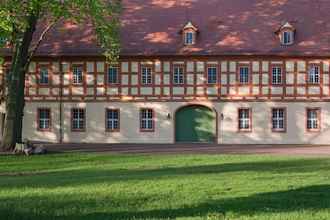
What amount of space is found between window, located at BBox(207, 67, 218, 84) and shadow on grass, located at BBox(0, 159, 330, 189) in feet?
51.4

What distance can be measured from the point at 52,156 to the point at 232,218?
19.9m

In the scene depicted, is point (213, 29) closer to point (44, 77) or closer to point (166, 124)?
point (166, 124)

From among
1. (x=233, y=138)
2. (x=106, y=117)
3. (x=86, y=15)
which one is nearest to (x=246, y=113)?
(x=233, y=138)

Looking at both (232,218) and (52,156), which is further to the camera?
(52,156)

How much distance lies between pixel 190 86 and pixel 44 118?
30.9ft

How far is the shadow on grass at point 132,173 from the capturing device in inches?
685

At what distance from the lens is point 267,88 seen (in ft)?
132

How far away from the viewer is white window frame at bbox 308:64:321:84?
4003 cm

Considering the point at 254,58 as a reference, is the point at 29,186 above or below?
below

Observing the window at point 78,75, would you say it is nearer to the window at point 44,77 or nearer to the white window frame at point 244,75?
the window at point 44,77

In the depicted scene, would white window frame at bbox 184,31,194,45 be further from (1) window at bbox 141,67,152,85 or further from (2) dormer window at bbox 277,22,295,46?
(2) dormer window at bbox 277,22,295,46

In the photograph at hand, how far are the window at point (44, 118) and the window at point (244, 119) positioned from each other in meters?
11.9

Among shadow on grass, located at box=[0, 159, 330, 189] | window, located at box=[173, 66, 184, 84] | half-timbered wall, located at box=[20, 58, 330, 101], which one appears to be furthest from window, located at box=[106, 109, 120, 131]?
shadow on grass, located at box=[0, 159, 330, 189]

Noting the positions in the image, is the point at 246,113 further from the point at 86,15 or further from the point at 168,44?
the point at 86,15
